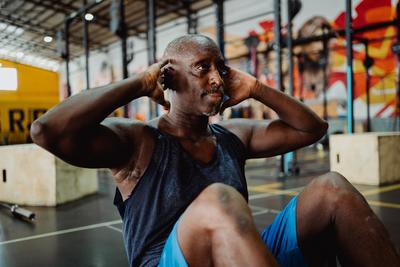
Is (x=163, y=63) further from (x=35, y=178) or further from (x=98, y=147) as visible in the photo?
(x=35, y=178)

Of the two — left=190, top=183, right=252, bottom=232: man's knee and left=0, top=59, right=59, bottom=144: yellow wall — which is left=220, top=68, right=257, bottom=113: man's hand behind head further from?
left=0, top=59, right=59, bottom=144: yellow wall

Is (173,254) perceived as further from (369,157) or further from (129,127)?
(369,157)

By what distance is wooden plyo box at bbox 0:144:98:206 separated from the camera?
3.99 m

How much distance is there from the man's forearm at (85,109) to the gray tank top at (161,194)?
0.55 ft

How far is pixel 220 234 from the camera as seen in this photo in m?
0.92

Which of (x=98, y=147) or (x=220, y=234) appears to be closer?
(x=220, y=234)

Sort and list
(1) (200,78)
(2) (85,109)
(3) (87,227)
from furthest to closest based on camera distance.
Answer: (3) (87,227)
(1) (200,78)
(2) (85,109)

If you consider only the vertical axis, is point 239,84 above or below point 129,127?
above

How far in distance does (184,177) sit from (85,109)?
0.35 meters

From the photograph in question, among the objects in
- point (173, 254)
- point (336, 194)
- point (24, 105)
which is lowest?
point (173, 254)

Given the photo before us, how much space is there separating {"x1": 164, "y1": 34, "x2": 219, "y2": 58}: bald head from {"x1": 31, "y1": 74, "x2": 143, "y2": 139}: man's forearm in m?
0.18

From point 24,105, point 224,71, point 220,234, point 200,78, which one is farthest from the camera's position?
point 24,105

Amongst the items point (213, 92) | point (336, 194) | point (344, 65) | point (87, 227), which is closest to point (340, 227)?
point (336, 194)

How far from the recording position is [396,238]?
233 centimetres
